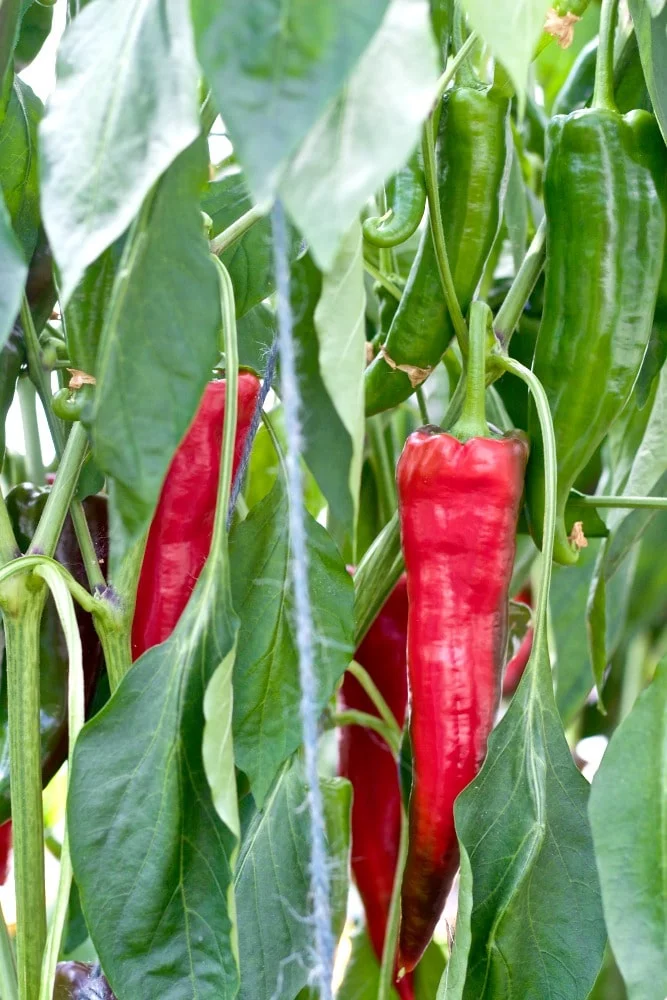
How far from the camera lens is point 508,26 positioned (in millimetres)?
388

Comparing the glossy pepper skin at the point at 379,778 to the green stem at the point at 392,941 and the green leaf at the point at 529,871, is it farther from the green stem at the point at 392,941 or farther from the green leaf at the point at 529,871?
the green leaf at the point at 529,871

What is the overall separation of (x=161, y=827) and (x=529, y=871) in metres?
0.18

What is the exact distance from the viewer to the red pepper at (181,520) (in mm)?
609

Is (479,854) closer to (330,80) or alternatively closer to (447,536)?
(447,536)

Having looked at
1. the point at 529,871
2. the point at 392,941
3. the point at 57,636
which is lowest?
the point at 392,941

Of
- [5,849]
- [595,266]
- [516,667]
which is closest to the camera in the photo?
[595,266]

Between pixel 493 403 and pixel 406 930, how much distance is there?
34cm

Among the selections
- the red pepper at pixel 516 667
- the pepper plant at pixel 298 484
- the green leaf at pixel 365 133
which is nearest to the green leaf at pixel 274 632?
the pepper plant at pixel 298 484

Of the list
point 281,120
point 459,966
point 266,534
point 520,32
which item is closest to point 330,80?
point 281,120

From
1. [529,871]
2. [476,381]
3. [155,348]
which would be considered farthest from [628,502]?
[155,348]

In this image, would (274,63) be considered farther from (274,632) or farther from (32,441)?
(32,441)

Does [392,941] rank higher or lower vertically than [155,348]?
lower

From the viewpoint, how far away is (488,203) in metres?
0.61

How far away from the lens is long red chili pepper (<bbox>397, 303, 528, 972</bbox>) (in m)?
0.59
